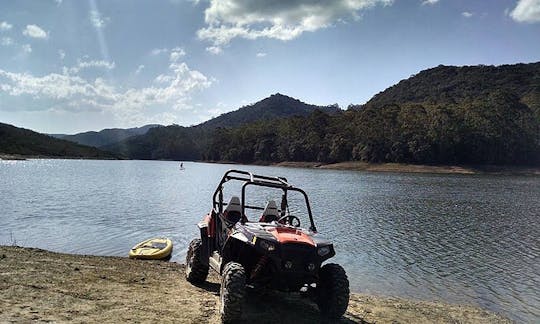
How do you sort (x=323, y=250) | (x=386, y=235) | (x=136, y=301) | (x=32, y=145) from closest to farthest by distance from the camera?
(x=323, y=250) → (x=136, y=301) → (x=386, y=235) → (x=32, y=145)

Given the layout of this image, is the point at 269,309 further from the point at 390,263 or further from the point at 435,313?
the point at 390,263

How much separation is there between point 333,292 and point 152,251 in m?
8.94

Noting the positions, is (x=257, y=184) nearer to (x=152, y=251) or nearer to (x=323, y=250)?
(x=323, y=250)

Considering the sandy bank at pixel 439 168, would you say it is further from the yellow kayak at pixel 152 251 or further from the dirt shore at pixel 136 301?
the dirt shore at pixel 136 301

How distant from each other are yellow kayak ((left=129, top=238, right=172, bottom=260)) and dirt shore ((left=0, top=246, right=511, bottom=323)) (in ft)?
7.41

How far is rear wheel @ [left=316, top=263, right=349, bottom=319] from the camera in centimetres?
835

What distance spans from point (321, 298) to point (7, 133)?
182823 millimetres

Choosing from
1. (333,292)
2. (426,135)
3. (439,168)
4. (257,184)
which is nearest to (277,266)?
(333,292)

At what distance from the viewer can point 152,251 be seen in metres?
15.6

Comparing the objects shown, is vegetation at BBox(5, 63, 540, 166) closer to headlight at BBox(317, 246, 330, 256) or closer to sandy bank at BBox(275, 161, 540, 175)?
sandy bank at BBox(275, 161, 540, 175)

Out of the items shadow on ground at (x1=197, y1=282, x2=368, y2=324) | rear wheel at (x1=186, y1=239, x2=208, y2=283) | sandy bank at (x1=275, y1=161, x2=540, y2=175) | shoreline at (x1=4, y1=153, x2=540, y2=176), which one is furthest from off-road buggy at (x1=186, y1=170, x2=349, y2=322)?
sandy bank at (x1=275, y1=161, x2=540, y2=175)

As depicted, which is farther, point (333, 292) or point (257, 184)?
point (257, 184)

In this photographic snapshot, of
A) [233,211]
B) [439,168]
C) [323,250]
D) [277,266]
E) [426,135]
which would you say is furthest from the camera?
[426,135]

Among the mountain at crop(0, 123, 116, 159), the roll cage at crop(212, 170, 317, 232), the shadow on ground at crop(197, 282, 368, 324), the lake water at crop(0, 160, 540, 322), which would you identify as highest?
the mountain at crop(0, 123, 116, 159)
